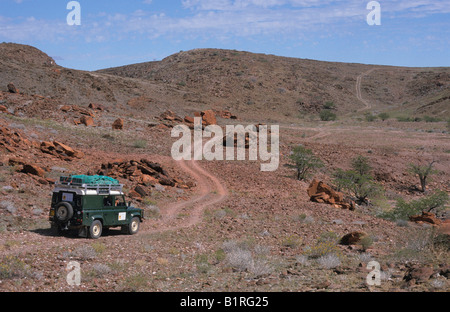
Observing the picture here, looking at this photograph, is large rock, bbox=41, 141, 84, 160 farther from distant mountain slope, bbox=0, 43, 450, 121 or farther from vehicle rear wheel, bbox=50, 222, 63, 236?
distant mountain slope, bbox=0, 43, 450, 121

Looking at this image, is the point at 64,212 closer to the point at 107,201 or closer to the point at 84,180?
the point at 84,180

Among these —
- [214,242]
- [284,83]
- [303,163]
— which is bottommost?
[214,242]

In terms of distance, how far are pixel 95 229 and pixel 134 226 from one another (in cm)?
174

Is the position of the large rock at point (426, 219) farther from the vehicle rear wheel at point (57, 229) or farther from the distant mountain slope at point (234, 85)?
the distant mountain slope at point (234, 85)

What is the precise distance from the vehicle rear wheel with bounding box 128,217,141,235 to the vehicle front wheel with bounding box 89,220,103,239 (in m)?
1.23

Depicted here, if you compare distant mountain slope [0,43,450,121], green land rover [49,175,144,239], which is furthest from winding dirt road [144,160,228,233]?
distant mountain slope [0,43,450,121]

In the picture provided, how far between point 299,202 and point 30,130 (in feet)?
58.0

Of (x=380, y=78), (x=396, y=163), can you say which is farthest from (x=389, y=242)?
(x=380, y=78)

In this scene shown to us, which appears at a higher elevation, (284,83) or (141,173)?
(284,83)

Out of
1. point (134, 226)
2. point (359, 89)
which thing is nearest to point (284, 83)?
point (359, 89)

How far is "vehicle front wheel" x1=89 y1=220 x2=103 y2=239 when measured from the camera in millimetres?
13031

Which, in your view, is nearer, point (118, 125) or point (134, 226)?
point (134, 226)

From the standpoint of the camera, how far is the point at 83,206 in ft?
42.0
